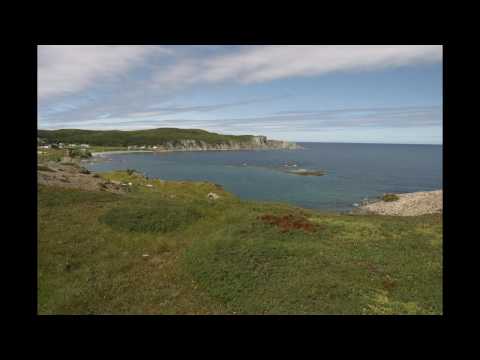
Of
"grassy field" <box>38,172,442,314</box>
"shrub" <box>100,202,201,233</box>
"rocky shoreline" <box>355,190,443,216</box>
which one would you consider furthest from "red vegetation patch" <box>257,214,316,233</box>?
"rocky shoreline" <box>355,190,443,216</box>

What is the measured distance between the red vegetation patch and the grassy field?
94mm

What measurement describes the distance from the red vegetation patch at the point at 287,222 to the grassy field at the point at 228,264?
94 millimetres

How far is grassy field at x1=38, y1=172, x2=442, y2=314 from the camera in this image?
12.5 metres

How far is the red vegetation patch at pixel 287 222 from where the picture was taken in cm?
2289

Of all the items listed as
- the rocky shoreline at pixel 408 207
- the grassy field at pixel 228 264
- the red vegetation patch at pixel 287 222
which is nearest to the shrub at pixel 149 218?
the grassy field at pixel 228 264

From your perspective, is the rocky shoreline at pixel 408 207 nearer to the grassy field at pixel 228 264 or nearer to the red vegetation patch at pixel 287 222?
the grassy field at pixel 228 264

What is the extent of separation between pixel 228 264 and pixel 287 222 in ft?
30.3

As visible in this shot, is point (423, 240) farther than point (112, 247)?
Yes
